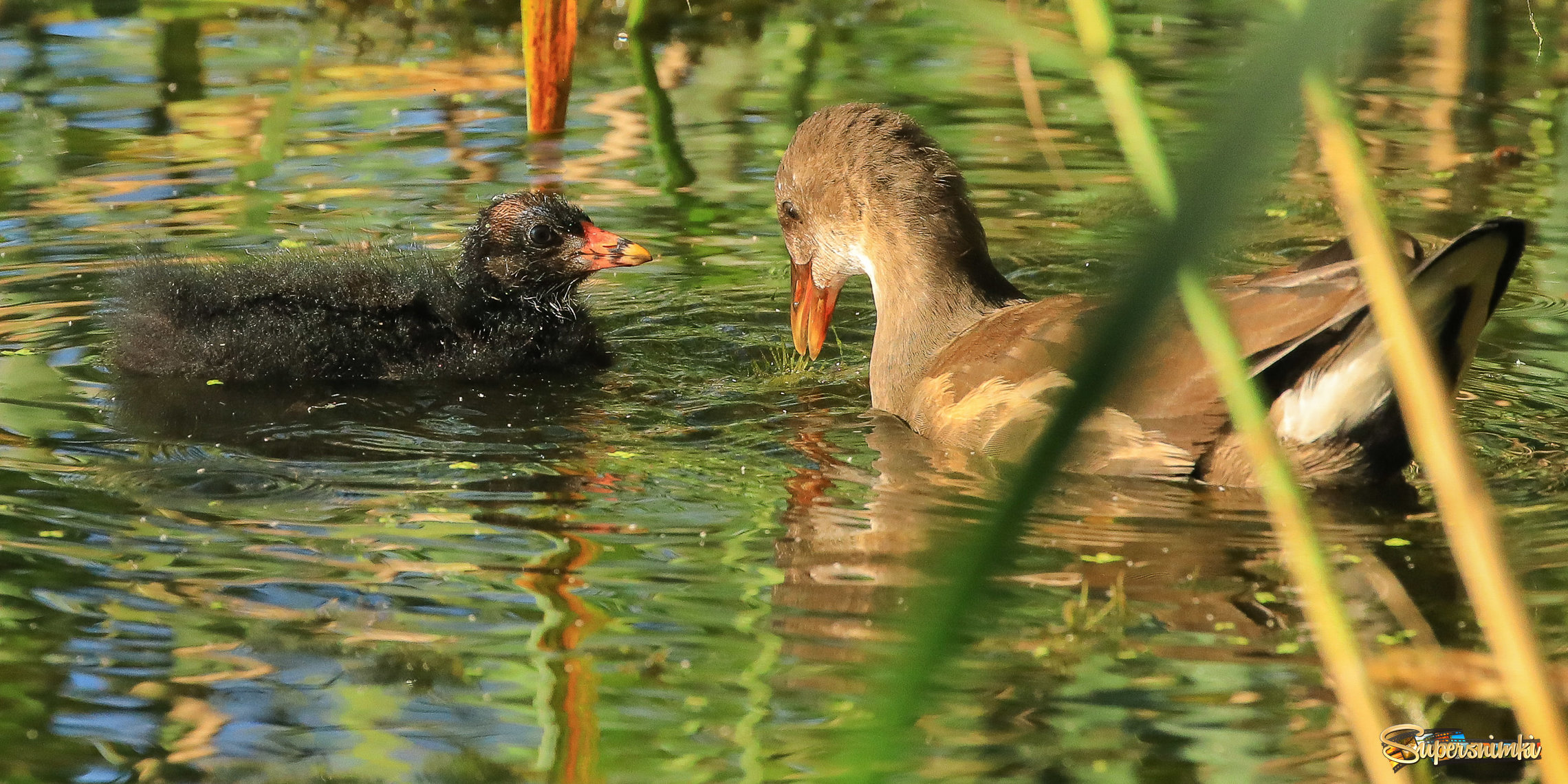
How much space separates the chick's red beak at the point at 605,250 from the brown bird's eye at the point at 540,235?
0.12 m

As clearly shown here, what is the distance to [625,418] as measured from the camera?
513cm

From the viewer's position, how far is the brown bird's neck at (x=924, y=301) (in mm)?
5246

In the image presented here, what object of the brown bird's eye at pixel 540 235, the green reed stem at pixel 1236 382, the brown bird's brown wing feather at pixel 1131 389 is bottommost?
the brown bird's brown wing feather at pixel 1131 389

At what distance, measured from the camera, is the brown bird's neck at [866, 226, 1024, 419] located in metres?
5.25

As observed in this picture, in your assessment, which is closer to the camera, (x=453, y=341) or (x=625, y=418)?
(x=625, y=418)

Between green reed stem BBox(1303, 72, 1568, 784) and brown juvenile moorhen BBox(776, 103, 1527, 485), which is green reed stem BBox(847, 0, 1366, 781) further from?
brown juvenile moorhen BBox(776, 103, 1527, 485)

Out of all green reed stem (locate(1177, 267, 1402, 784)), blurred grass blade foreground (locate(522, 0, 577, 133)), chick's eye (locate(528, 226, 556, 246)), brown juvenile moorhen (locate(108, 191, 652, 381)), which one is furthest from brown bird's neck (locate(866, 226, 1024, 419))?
green reed stem (locate(1177, 267, 1402, 784))

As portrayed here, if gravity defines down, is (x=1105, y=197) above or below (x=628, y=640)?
above

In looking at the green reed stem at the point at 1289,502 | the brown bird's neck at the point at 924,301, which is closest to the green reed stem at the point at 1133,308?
the green reed stem at the point at 1289,502

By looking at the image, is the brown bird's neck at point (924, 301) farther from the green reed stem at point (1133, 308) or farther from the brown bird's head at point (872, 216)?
the green reed stem at point (1133, 308)

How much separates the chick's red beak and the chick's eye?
0.38ft

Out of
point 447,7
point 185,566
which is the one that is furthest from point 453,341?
point 447,7

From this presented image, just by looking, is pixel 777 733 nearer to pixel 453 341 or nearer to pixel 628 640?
pixel 628 640

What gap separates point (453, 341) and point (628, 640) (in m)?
2.42
